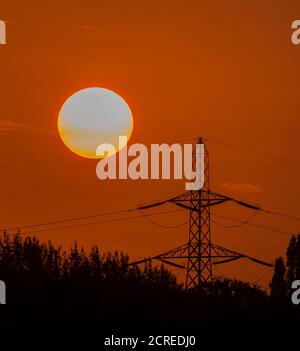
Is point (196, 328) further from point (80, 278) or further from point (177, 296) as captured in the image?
point (80, 278)

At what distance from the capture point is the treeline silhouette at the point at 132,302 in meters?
93.7

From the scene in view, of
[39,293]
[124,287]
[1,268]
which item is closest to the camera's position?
[39,293]

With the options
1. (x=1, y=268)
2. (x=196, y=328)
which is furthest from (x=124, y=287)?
(x=196, y=328)

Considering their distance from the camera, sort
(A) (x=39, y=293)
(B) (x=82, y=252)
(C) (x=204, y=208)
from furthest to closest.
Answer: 1. (B) (x=82, y=252)
2. (A) (x=39, y=293)
3. (C) (x=204, y=208)

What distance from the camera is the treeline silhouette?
93688 mm

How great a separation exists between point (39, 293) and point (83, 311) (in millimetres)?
5890

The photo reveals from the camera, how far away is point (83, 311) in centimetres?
9975

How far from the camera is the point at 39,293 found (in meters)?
104

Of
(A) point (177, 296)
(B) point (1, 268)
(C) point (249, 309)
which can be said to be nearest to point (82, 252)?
(B) point (1, 268)

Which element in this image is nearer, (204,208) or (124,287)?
(204,208)

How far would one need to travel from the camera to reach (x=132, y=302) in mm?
102938

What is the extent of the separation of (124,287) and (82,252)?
88.4 feet
